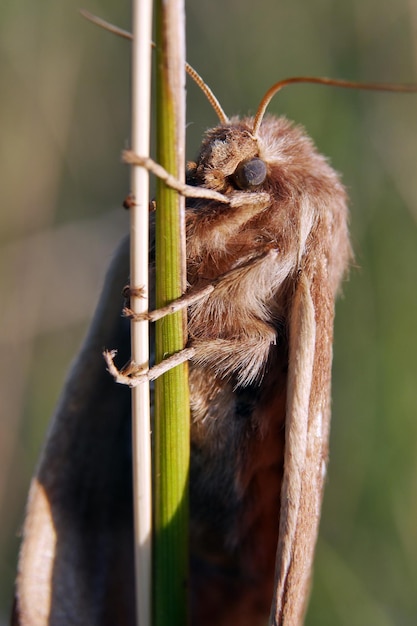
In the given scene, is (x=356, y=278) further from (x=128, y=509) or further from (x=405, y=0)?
(x=128, y=509)

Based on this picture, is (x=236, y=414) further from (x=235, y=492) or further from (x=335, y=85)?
(x=335, y=85)

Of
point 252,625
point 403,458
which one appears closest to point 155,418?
point 252,625

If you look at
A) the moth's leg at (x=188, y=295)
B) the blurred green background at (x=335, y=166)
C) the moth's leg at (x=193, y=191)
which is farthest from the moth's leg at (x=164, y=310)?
the blurred green background at (x=335, y=166)

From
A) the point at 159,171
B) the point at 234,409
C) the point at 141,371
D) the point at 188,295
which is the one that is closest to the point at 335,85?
the point at 159,171

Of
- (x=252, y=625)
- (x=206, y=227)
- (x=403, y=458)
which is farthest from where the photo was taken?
(x=403, y=458)

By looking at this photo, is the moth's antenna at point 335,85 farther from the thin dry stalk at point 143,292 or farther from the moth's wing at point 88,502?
the moth's wing at point 88,502
